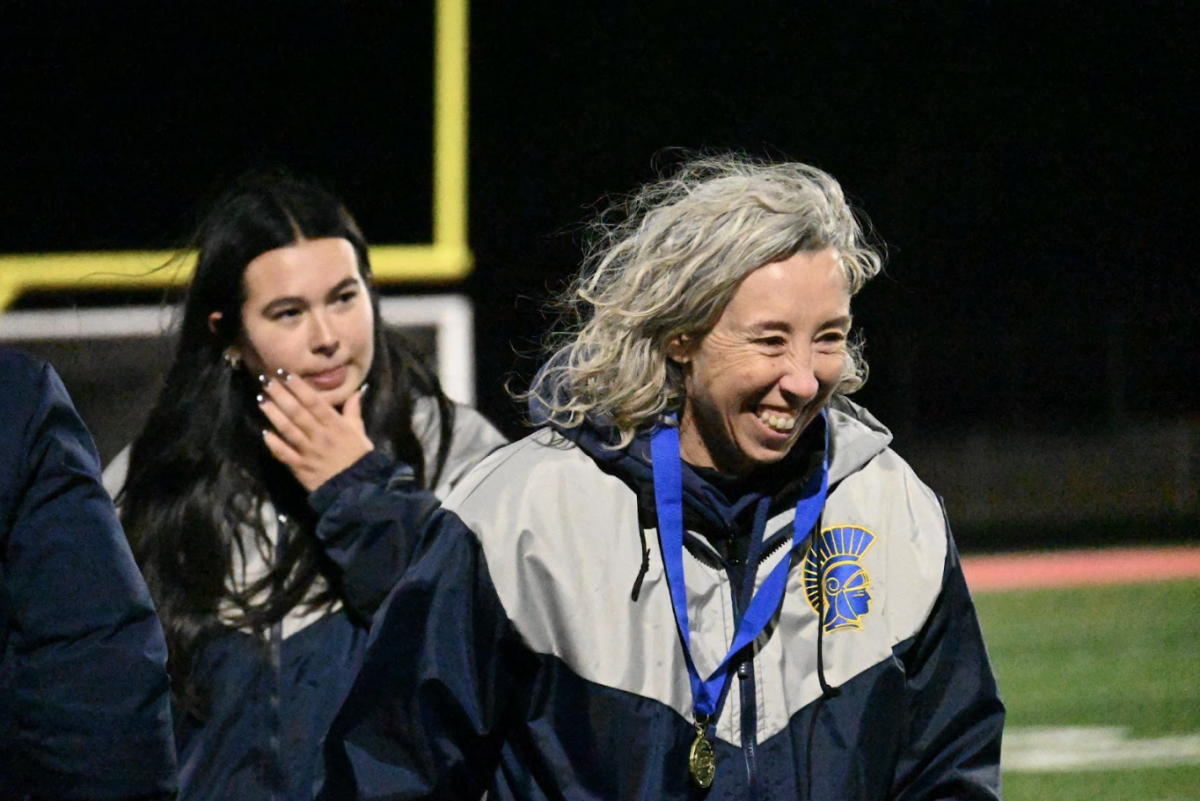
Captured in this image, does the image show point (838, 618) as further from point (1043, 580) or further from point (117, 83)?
point (1043, 580)

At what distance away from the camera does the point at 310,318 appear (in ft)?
9.88

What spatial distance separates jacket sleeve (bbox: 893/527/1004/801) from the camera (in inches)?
83.0

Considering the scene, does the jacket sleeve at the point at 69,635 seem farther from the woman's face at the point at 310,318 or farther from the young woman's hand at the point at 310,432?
the woman's face at the point at 310,318

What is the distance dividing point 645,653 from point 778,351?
0.43 m

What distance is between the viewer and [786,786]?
1985mm

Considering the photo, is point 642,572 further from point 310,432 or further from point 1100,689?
point 1100,689

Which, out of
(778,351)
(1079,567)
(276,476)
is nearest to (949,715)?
(778,351)

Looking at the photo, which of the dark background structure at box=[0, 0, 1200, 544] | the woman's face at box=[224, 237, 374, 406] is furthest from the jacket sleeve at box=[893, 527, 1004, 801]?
the dark background structure at box=[0, 0, 1200, 544]

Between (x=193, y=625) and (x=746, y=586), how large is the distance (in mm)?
1116

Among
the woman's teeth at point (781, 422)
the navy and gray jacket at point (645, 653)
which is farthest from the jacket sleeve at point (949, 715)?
the woman's teeth at point (781, 422)

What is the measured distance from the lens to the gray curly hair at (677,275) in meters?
2.11

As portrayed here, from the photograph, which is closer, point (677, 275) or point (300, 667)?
point (677, 275)

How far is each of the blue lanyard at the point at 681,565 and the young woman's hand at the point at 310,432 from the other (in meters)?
0.86

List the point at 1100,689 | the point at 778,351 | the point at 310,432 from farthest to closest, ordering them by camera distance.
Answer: the point at 1100,689
the point at 310,432
the point at 778,351
